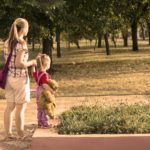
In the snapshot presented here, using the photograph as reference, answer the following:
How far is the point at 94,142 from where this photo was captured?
6773mm

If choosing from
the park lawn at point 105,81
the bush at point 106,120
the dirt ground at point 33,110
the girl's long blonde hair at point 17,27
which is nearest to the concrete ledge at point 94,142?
the bush at point 106,120

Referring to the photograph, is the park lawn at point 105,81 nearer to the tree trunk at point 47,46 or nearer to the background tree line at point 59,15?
the tree trunk at point 47,46

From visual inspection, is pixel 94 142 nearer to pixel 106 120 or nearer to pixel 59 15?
pixel 106 120

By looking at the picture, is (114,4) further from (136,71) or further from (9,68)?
(9,68)

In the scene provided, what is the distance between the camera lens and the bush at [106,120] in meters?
7.12

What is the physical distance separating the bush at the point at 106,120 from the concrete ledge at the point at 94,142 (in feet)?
0.96

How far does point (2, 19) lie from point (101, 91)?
6210 millimetres

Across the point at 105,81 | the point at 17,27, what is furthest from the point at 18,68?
the point at 105,81

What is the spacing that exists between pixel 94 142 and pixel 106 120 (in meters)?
0.75

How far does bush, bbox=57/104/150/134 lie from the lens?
7125 millimetres

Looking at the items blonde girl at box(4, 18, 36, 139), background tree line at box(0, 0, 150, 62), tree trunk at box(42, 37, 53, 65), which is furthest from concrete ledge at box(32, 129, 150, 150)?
tree trunk at box(42, 37, 53, 65)

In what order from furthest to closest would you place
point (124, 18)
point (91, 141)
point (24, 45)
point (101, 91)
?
1. point (124, 18)
2. point (101, 91)
3. point (24, 45)
4. point (91, 141)

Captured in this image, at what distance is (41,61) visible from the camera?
316 inches

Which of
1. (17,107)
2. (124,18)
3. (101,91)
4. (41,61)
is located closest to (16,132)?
(17,107)
